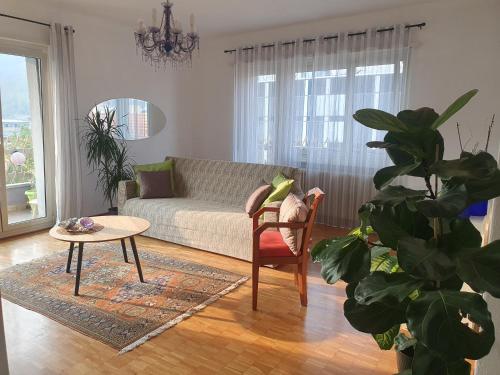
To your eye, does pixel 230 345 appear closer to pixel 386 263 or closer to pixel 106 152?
pixel 386 263

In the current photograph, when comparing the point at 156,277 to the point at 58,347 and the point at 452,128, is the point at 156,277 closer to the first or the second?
the point at 58,347

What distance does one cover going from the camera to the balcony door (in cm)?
416

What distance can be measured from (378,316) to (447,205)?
1.39 ft

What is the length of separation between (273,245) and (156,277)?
110 cm

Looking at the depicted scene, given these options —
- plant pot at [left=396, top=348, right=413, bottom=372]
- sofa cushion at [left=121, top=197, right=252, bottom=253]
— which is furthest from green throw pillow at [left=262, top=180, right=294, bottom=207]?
plant pot at [left=396, top=348, right=413, bottom=372]

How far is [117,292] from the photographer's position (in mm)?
2922

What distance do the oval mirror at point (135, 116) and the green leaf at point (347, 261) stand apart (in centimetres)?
450

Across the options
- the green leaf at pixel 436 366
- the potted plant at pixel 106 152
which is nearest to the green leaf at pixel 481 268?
the green leaf at pixel 436 366

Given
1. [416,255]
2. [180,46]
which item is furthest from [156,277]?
[416,255]

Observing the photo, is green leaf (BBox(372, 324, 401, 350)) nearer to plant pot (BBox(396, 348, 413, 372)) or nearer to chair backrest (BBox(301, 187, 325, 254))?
plant pot (BBox(396, 348, 413, 372))

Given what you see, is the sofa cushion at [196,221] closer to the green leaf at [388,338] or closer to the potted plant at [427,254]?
the green leaf at [388,338]

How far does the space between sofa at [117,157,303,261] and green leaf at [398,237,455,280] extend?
253cm

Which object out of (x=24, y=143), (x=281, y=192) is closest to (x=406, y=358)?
(x=281, y=192)

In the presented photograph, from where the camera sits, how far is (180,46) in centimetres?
322
